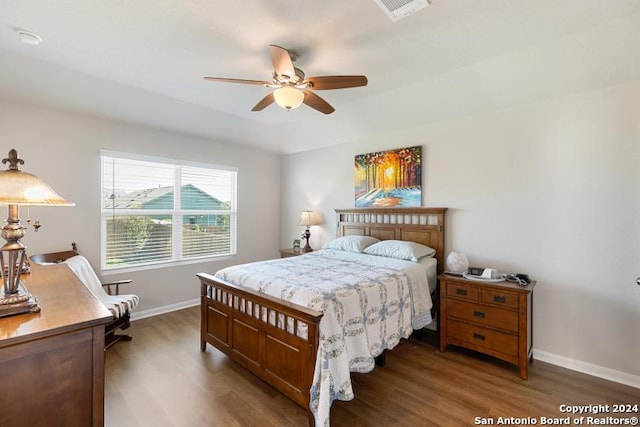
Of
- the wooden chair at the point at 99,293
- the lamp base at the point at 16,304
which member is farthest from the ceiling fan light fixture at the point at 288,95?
the wooden chair at the point at 99,293

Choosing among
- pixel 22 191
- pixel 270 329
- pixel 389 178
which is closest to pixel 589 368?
pixel 389 178

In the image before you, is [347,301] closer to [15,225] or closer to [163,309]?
[15,225]

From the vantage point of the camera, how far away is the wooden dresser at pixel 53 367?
110 centimetres

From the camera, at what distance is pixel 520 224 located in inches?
120

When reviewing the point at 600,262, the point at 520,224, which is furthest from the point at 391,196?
the point at 600,262

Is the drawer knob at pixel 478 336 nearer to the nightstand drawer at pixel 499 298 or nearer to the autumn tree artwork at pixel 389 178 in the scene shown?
the nightstand drawer at pixel 499 298

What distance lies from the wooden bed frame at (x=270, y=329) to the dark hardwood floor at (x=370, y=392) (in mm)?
184

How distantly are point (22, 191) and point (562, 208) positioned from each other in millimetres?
3911

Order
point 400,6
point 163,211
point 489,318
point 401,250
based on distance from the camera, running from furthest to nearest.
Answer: point 163,211
point 401,250
point 489,318
point 400,6

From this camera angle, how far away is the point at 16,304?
4.20 feet

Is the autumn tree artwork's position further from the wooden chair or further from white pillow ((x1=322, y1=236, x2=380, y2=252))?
the wooden chair

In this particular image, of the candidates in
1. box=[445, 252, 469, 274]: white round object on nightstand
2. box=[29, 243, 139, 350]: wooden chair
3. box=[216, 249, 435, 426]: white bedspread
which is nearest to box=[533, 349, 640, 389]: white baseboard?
box=[445, 252, 469, 274]: white round object on nightstand

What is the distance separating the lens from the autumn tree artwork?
3.81 m

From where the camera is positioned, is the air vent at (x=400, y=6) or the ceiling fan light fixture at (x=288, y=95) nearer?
the air vent at (x=400, y=6)
